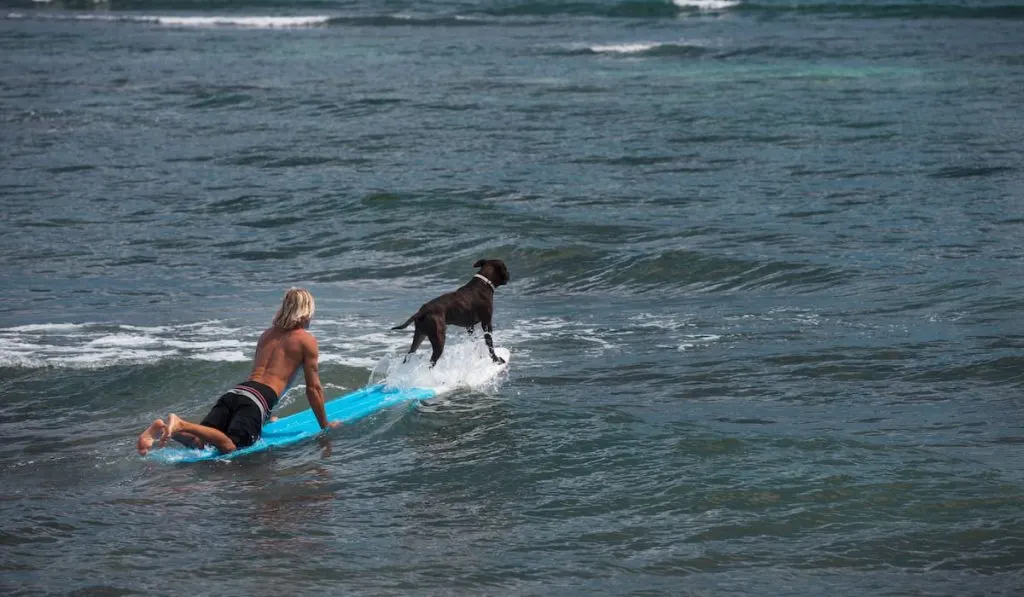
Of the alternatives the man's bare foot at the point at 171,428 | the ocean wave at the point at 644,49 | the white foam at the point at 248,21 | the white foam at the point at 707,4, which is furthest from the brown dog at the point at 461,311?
the white foam at the point at 707,4

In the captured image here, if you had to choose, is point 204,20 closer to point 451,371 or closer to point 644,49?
point 644,49

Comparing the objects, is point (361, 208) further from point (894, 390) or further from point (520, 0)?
point (520, 0)

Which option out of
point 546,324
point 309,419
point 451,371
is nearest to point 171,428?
point 309,419

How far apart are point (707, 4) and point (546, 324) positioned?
3919cm

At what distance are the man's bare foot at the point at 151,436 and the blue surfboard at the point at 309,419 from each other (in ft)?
1.85

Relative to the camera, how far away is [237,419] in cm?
907

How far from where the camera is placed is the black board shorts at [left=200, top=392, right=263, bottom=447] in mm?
9062

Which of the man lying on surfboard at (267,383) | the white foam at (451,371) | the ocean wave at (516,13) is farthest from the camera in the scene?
the ocean wave at (516,13)

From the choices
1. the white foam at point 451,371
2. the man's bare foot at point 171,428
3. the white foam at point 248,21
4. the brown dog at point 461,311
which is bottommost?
the white foam at point 451,371

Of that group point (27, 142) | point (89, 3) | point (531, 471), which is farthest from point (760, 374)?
point (89, 3)

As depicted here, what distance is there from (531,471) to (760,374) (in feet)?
9.64

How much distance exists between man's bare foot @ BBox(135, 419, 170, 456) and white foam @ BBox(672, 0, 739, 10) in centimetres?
4321

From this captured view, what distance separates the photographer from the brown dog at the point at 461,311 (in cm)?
1063

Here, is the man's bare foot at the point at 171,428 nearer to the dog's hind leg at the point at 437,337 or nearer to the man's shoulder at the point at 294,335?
the man's shoulder at the point at 294,335
